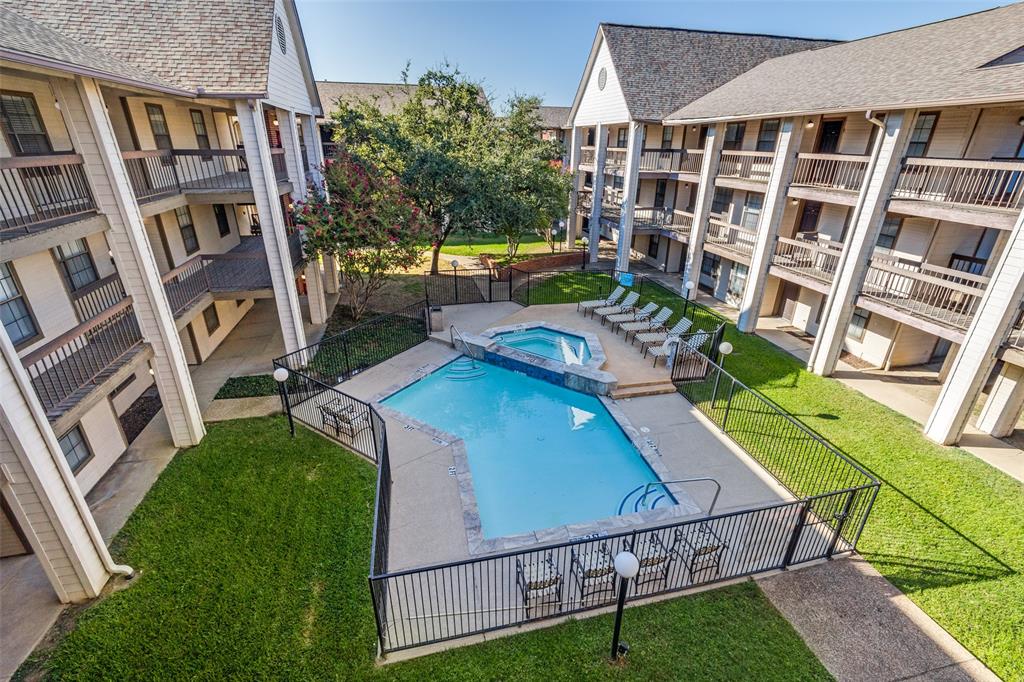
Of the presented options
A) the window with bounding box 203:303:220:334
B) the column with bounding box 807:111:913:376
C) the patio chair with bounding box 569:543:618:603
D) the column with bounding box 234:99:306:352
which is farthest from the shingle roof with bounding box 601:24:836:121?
the patio chair with bounding box 569:543:618:603

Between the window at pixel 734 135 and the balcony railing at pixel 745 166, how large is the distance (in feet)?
4.33

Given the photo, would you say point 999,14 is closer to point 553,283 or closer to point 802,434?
point 802,434

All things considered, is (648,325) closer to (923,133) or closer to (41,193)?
(923,133)

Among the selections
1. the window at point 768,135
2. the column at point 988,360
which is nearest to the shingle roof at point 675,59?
the window at point 768,135

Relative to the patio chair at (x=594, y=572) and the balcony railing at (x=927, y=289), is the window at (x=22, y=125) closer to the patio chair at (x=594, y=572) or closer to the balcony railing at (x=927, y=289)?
the patio chair at (x=594, y=572)

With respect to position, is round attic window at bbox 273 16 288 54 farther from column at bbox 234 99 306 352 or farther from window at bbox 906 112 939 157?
window at bbox 906 112 939 157

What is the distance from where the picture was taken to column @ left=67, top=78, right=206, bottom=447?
818cm

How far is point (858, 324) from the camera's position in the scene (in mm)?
15797

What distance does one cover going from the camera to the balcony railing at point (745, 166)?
1811cm

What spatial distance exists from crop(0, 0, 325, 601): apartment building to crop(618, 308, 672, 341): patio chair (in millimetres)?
11632

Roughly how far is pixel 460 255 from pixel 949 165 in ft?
77.9

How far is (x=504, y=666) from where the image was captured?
6.42 m

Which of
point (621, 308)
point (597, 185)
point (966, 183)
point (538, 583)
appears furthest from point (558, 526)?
point (597, 185)

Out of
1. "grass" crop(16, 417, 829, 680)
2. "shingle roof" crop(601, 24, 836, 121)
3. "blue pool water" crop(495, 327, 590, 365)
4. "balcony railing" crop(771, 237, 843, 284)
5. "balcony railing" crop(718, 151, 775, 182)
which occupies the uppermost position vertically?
"shingle roof" crop(601, 24, 836, 121)
